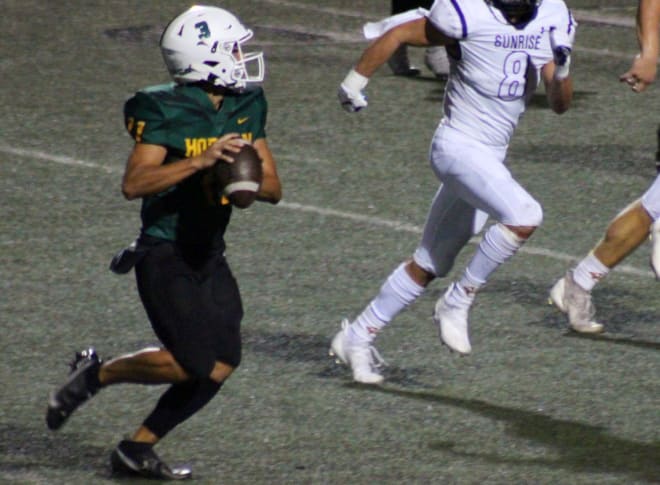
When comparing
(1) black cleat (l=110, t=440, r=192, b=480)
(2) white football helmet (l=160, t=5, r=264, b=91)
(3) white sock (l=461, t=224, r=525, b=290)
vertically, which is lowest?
(1) black cleat (l=110, t=440, r=192, b=480)

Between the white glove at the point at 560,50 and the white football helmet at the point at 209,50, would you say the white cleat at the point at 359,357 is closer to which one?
the white glove at the point at 560,50

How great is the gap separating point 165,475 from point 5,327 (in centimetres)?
215

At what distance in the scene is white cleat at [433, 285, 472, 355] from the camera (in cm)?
716

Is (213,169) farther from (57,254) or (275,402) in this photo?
(57,254)

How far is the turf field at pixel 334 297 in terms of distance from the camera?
6.40 m

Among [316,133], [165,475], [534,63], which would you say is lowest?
[316,133]

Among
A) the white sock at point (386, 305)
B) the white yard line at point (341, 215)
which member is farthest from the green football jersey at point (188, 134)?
the white yard line at point (341, 215)

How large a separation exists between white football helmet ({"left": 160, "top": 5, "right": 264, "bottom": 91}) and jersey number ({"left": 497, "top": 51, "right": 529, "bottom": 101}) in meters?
1.51

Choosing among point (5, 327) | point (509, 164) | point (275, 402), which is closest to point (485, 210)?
point (275, 402)

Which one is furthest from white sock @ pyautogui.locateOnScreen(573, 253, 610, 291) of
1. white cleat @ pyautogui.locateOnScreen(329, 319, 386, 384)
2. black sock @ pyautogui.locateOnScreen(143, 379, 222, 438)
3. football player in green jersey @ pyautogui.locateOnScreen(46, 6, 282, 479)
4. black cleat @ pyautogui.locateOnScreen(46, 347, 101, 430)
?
black cleat @ pyautogui.locateOnScreen(46, 347, 101, 430)

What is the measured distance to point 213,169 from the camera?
5707mm

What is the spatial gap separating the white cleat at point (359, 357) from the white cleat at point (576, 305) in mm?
1014

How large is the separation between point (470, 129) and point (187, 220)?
5.43ft

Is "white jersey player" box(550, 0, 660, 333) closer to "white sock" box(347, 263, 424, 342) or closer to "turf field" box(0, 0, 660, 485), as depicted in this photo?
"turf field" box(0, 0, 660, 485)
